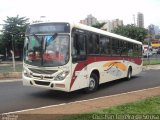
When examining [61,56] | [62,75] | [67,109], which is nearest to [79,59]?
[61,56]

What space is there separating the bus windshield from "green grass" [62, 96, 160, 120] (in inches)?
139

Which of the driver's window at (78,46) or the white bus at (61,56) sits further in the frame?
the driver's window at (78,46)

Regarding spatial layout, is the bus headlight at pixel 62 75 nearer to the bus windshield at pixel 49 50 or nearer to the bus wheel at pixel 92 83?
the bus windshield at pixel 49 50

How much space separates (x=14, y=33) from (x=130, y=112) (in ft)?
191

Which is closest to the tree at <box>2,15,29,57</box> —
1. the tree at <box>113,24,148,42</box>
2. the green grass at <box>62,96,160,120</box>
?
the tree at <box>113,24,148,42</box>

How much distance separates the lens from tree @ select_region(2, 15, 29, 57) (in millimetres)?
64562

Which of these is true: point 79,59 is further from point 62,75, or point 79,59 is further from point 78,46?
point 62,75

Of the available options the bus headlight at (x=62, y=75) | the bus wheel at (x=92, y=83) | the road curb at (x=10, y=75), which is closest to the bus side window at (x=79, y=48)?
the bus headlight at (x=62, y=75)

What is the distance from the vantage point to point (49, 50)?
12609 millimetres

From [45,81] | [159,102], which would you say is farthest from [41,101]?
[159,102]

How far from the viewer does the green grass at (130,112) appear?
8.34 meters

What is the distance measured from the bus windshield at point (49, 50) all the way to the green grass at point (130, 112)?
3537mm

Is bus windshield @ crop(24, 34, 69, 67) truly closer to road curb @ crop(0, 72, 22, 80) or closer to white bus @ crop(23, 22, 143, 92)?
white bus @ crop(23, 22, 143, 92)

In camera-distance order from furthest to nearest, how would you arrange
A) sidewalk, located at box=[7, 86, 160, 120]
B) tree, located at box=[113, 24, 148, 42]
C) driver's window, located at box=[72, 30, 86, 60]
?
tree, located at box=[113, 24, 148, 42] < driver's window, located at box=[72, 30, 86, 60] < sidewalk, located at box=[7, 86, 160, 120]
